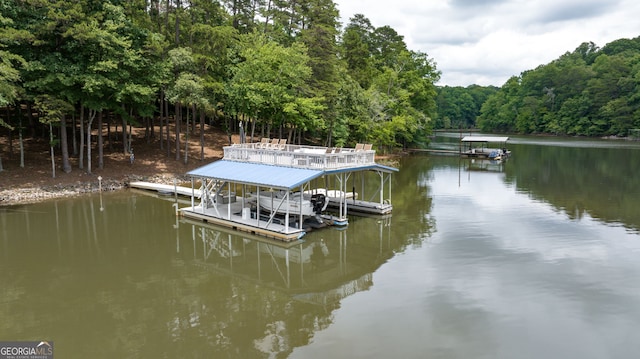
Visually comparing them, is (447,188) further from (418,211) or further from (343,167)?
(343,167)

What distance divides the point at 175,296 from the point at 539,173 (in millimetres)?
36246

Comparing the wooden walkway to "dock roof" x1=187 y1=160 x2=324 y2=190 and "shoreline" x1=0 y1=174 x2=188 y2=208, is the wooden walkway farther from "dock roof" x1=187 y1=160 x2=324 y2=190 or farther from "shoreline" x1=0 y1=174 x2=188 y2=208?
"dock roof" x1=187 y1=160 x2=324 y2=190

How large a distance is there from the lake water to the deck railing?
3.06 m

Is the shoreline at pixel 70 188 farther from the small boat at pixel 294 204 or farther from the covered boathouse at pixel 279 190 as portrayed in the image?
the small boat at pixel 294 204

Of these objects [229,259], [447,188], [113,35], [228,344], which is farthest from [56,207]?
[447,188]

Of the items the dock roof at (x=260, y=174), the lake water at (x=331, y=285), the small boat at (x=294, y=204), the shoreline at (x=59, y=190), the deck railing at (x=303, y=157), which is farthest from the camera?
the shoreline at (x=59, y=190)

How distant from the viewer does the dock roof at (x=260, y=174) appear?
666 inches

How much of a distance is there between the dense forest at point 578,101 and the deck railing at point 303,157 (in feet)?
283

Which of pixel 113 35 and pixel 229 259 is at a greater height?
pixel 113 35

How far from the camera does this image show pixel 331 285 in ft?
41.5

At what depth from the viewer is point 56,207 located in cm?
2219

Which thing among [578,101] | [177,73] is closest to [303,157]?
[177,73]

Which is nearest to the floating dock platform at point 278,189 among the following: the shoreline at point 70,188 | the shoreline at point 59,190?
the shoreline at point 70,188

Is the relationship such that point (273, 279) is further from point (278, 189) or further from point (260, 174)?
point (260, 174)
